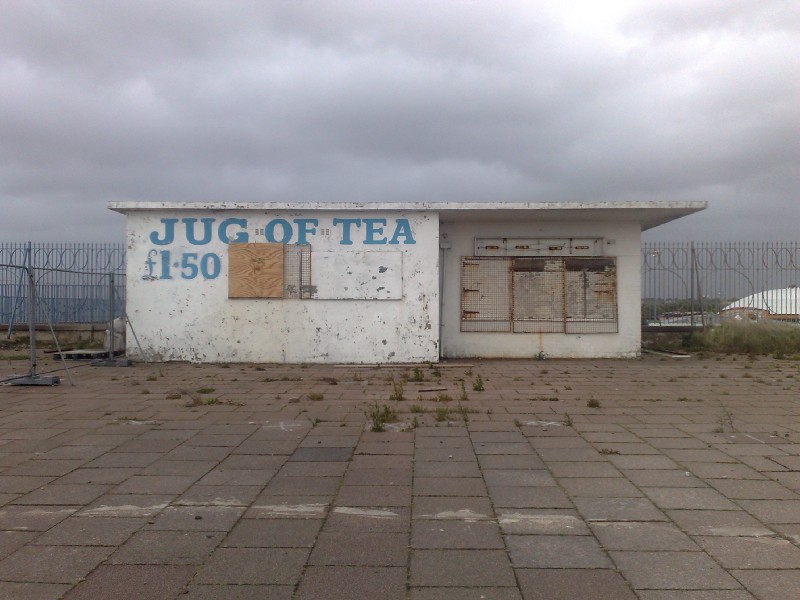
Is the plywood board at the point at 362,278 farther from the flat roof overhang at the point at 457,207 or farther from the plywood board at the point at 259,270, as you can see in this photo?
the flat roof overhang at the point at 457,207

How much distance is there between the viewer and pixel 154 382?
450 inches

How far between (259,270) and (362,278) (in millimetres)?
2186

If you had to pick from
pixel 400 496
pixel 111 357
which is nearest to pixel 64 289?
pixel 111 357

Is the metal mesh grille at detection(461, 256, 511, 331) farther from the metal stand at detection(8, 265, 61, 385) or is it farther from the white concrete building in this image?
the metal stand at detection(8, 265, 61, 385)

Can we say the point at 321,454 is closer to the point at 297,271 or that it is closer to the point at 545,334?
the point at 297,271

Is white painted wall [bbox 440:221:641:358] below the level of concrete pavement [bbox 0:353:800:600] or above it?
above

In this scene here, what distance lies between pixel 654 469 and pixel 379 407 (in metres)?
3.91

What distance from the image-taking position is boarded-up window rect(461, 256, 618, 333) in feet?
50.1

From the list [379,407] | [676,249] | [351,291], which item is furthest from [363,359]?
[676,249]

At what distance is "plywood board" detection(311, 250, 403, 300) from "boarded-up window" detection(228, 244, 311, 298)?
0.92ft

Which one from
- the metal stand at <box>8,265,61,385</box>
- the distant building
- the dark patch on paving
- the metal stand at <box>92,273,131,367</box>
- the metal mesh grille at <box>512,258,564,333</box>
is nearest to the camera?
the dark patch on paving

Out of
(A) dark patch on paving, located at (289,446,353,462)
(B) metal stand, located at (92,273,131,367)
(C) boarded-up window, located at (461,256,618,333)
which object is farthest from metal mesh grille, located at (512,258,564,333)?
(A) dark patch on paving, located at (289,446,353,462)

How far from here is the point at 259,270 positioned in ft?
46.6

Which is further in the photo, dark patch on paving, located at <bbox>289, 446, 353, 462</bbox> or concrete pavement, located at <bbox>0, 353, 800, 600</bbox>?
dark patch on paving, located at <bbox>289, 446, 353, 462</bbox>
